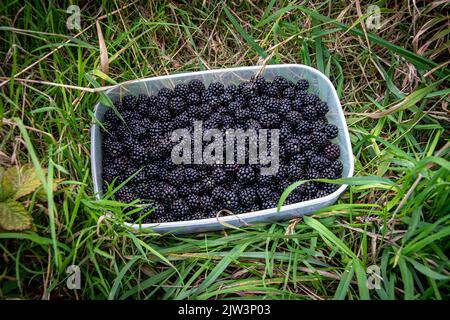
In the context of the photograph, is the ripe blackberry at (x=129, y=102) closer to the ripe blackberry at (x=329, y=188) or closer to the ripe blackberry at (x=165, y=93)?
the ripe blackberry at (x=165, y=93)

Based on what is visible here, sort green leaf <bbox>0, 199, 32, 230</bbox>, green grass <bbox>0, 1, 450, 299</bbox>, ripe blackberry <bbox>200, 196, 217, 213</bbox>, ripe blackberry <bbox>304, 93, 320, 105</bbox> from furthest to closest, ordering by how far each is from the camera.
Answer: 1. ripe blackberry <bbox>304, 93, 320, 105</bbox>
2. ripe blackberry <bbox>200, 196, 217, 213</bbox>
3. green grass <bbox>0, 1, 450, 299</bbox>
4. green leaf <bbox>0, 199, 32, 230</bbox>

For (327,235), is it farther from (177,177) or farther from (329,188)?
(177,177)

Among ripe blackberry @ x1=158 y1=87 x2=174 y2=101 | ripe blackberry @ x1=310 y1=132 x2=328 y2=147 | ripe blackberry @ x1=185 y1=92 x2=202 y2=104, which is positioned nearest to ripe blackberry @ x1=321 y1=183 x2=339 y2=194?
ripe blackberry @ x1=310 y1=132 x2=328 y2=147

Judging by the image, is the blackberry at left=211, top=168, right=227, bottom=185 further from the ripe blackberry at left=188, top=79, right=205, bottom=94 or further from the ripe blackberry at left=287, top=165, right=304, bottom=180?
the ripe blackberry at left=188, top=79, right=205, bottom=94

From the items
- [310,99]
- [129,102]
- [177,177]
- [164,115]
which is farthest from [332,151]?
[129,102]
